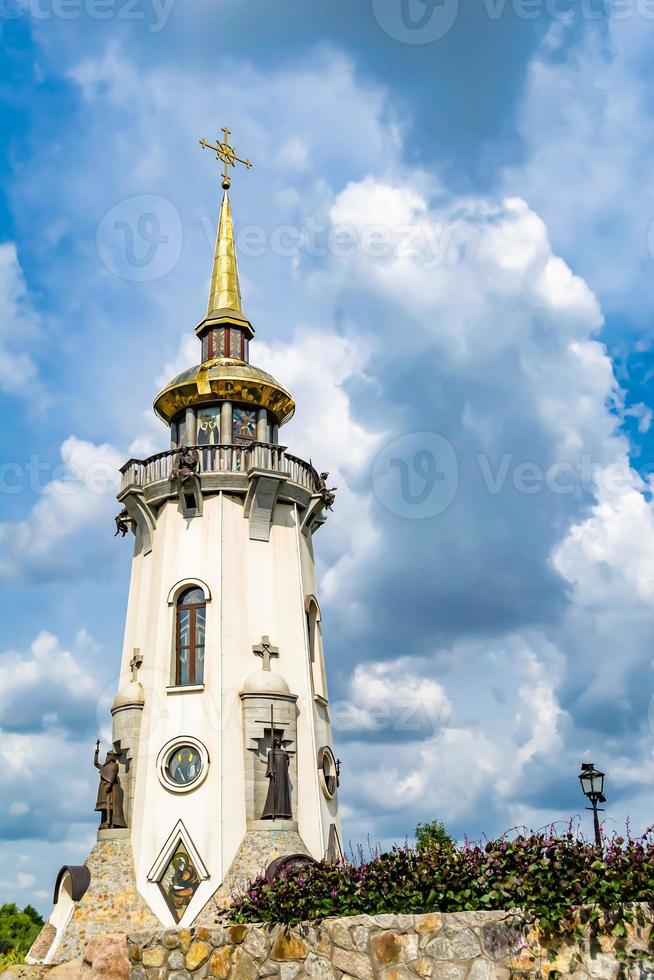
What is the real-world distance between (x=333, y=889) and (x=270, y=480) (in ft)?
49.3

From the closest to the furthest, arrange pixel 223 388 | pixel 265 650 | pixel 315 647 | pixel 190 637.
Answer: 1. pixel 265 650
2. pixel 190 637
3. pixel 315 647
4. pixel 223 388

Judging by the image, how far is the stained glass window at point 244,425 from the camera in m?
28.7

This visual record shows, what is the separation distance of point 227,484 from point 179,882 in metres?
10.2

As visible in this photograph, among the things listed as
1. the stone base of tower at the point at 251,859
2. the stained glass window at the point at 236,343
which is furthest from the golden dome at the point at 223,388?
the stone base of tower at the point at 251,859

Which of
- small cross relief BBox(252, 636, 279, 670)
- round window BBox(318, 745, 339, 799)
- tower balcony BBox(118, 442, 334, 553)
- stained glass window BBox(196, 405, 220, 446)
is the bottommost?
round window BBox(318, 745, 339, 799)

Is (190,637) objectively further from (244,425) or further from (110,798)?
(244,425)

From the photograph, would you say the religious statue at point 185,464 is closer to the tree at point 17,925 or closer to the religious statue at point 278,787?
the religious statue at point 278,787

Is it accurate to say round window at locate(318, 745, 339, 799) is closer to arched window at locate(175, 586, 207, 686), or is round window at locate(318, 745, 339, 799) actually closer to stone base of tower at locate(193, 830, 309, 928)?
stone base of tower at locate(193, 830, 309, 928)

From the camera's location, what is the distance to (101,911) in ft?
73.5

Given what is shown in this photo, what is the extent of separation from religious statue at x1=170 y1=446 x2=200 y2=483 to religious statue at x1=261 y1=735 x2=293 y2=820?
742 cm

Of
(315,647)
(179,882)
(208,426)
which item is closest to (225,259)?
(208,426)

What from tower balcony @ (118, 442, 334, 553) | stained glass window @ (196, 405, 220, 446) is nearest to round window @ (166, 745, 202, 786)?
tower balcony @ (118, 442, 334, 553)

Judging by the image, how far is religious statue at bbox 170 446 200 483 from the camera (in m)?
26.4

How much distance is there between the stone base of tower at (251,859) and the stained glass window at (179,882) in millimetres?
614
